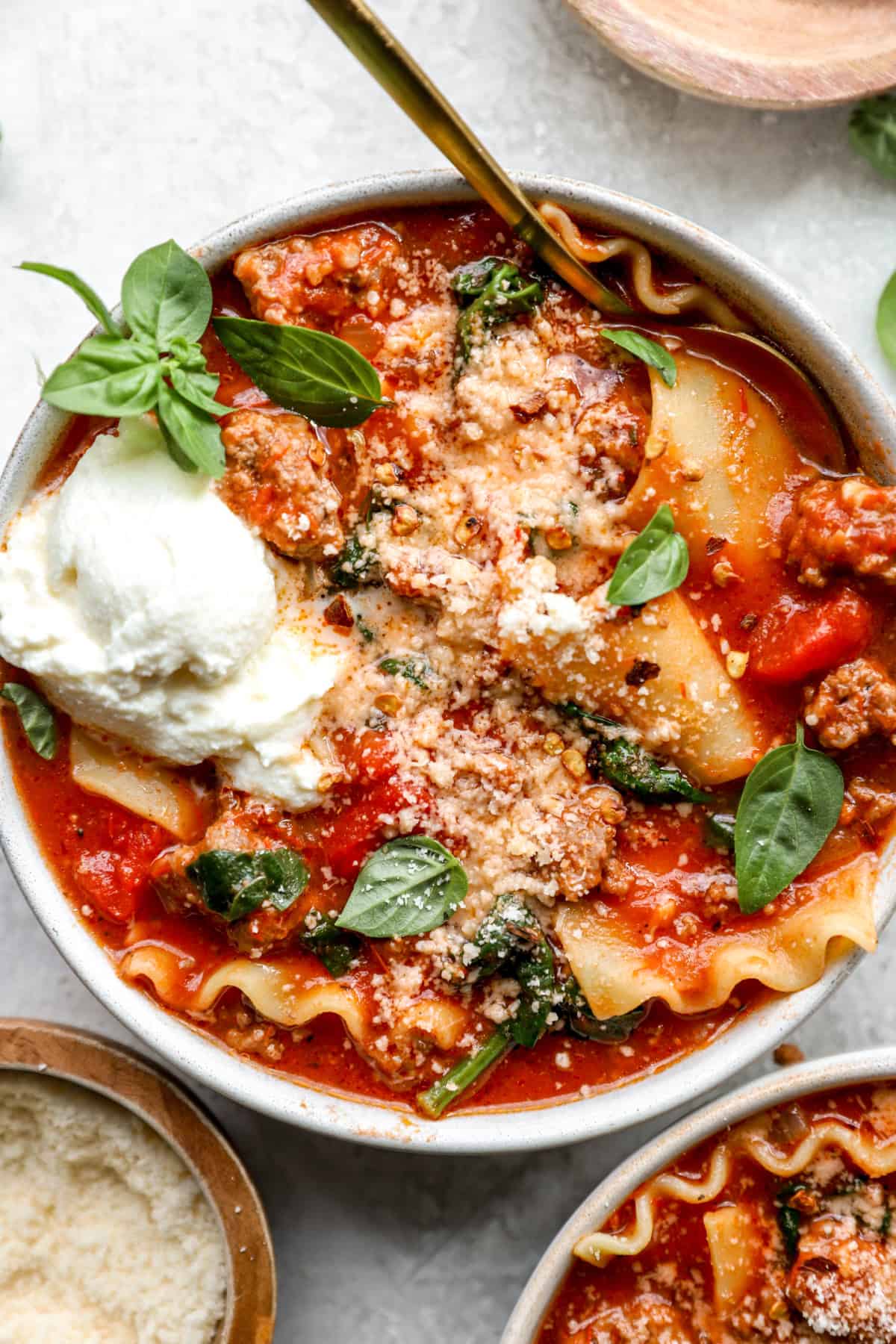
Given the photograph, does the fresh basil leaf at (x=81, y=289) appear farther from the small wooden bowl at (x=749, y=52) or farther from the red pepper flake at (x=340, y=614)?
the small wooden bowl at (x=749, y=52)

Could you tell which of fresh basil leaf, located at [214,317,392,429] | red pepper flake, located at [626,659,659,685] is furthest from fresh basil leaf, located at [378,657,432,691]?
fresh basil leaf, located at [214,317,392,429]

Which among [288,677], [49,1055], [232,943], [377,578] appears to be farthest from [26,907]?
[377,578]

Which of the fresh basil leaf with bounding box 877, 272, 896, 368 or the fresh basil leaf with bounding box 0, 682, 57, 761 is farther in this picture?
the fresh basil leaf with bounding box 877, 272, 896, 368

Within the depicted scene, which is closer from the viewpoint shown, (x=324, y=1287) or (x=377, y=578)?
(x=377, y=578)

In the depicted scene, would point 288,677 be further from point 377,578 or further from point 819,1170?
point 819,1170

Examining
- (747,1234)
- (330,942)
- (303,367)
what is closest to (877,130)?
(303,367)

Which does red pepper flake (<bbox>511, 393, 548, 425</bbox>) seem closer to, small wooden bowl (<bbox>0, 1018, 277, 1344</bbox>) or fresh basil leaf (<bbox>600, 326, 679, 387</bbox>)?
fresh basil leaf (<bbox>600, 326, 679, 387</bbox>)

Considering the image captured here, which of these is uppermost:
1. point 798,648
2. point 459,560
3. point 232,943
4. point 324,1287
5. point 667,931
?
point 459,560
